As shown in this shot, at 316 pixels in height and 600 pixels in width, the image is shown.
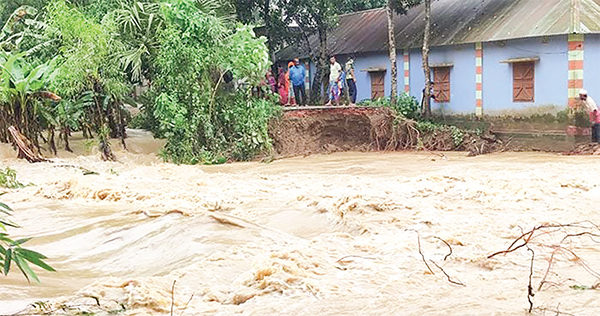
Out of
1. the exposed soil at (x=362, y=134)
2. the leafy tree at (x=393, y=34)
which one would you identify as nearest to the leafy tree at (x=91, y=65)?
the exposed soil at (x=362, y=134)

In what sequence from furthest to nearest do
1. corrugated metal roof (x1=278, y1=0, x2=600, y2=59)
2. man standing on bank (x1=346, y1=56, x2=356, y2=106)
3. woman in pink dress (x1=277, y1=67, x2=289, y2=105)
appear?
woman in pink dress (x1=277, y1=67, x2=289, y2=105)
man standing on bank (x1=346, y1=56, x2=356, y2=106)
corrugated metal roof (x1=278, y1=0, x2=600, y2=59)

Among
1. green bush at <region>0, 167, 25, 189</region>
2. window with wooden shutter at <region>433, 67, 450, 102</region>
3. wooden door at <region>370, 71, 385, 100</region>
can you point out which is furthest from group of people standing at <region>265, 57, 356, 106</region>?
green bush at <region>0, 167, 25, 189</region>

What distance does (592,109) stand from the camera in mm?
15734

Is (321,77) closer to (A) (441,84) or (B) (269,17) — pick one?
(B) (269,17)

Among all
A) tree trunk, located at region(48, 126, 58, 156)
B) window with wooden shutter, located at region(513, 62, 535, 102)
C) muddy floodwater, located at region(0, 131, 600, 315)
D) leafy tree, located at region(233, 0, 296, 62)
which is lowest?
muddy floodwater, located at region(0, 131, 600, 315)

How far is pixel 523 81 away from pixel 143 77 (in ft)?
30.5

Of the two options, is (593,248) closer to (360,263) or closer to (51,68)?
(360,263)

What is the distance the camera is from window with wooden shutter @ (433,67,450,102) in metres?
19.5

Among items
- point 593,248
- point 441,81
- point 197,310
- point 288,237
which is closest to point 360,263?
point 288,237

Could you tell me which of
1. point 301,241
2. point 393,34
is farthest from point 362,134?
point 301,241

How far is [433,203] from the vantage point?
31.8 ft

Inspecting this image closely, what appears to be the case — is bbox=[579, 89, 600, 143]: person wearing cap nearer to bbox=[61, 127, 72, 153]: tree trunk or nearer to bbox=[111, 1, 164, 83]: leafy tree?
bbox=[111, 1, 164, 83]: leafy tree

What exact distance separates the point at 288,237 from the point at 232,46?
8.93 m

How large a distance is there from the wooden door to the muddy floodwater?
8274 mm
